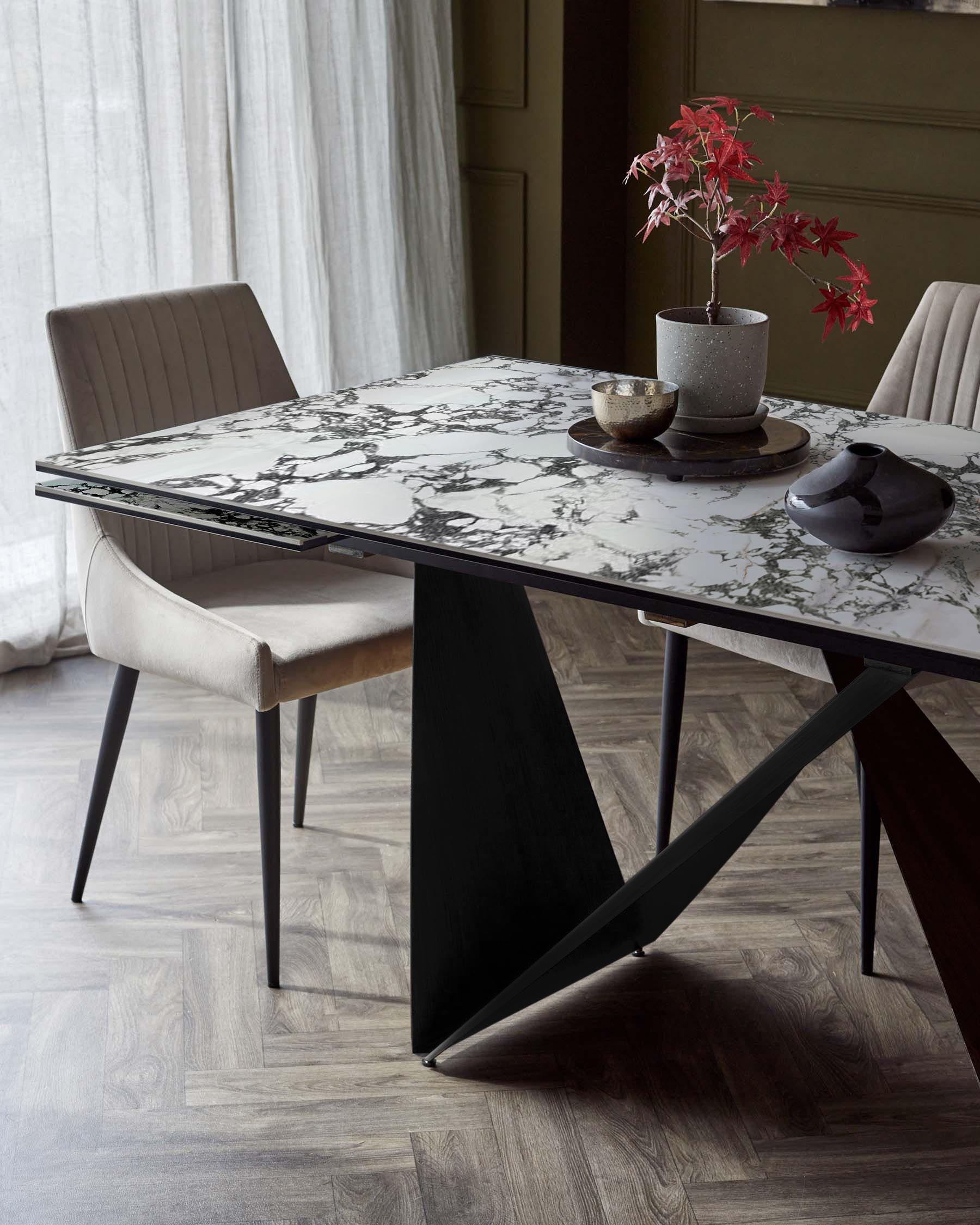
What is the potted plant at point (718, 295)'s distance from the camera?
66.9 inches

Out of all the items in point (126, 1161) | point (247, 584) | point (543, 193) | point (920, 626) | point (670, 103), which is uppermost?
point (670, 103)

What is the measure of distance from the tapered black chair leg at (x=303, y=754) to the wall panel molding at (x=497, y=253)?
1.78 metres

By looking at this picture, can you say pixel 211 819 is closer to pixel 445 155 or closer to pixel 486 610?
pixel 486 610

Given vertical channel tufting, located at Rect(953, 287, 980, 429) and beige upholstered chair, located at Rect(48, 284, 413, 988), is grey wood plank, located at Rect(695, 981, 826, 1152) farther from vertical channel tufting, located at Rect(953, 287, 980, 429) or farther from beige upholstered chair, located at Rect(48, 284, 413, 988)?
vertical channel tufting, located at Rect(953, 287, 980, 429)

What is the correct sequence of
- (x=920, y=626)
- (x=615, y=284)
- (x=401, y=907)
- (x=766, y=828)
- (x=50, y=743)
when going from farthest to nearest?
(x=615, y=284), (x=50, y=743), (x=766, y=828), (x=401, y=907), (x=920, y=626)

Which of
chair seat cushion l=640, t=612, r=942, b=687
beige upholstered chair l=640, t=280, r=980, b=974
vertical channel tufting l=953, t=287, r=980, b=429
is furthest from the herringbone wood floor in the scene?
vertical channel tufting l=953, t=287, r=980, b=429

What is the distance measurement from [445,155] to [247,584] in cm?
182

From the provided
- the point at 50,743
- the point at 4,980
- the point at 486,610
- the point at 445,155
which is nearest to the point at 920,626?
the point at 486,610

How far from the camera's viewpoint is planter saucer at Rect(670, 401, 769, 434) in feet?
5.96

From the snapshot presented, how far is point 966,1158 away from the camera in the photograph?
1.71 m

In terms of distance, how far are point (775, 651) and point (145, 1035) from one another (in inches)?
39.9

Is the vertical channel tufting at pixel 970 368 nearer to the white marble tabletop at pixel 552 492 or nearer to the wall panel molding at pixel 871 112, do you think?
the white marble tabletop at pixel 552 492

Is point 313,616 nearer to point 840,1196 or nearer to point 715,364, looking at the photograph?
point 715,364

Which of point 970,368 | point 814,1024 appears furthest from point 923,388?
point 814,1024
